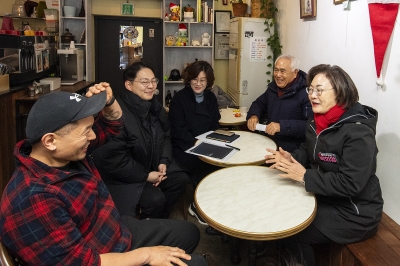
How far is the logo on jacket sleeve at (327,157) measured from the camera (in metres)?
1.72

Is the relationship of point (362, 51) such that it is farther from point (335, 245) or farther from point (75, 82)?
point (75, 82)

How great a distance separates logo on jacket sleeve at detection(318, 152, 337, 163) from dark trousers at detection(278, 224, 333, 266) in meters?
0.34

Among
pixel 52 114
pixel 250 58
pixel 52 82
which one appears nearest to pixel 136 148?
pixel 52 114

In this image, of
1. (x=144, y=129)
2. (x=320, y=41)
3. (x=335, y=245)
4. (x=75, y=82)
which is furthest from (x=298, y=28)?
(x=75, y=82)

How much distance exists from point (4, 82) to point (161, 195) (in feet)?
5.79

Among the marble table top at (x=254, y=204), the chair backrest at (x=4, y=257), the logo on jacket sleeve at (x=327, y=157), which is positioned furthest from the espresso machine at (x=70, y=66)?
the chair backrest at (x=4, y=257)

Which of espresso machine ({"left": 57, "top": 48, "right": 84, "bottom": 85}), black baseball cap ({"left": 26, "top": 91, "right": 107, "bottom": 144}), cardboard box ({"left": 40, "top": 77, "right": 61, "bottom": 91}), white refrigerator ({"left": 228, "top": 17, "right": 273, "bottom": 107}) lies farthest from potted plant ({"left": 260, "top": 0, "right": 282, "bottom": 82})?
black baseball cap ({"left": 26, "top": 91, "right": 107, "bottom": 144})

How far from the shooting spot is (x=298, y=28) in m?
3.46

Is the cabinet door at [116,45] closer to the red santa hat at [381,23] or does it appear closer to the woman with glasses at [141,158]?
the woman with glasses at [141,158]

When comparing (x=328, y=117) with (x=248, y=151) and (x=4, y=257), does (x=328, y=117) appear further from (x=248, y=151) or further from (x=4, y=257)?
(x=4, y=257)

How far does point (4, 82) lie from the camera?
2.94 meters

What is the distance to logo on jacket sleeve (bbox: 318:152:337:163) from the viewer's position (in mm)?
1721

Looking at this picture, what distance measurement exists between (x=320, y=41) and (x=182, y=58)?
102 inches

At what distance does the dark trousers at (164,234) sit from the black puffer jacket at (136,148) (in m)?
0.51
